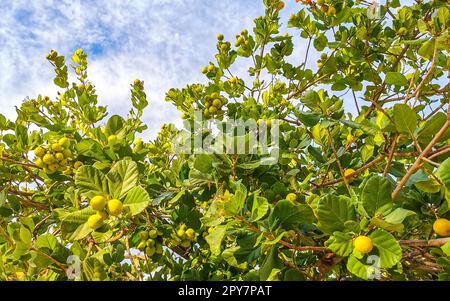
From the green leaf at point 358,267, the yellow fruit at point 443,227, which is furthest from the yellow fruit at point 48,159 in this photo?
the yellow fruit at point 443,227

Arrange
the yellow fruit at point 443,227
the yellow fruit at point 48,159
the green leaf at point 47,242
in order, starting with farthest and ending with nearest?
the yellow fruit at point 48,159 < the green leaf at point 47,242 < the yellow fruit at point 443,227

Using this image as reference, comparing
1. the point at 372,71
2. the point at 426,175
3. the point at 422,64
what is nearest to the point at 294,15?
the point at 372,71

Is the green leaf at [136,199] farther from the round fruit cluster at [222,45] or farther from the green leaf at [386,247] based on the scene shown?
the round fruit cluster at [222,45]

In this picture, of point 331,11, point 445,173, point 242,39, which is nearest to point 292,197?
point 445,173

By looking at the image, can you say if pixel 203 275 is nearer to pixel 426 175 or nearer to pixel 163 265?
pixel 163 265

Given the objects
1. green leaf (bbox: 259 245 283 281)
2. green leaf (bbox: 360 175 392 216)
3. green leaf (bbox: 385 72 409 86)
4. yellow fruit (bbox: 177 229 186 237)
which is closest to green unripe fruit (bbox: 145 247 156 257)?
yellow fruit (bbox: 177 229 186 237)

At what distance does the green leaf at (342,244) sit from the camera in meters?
1.13

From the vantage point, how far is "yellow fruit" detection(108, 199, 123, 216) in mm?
1179

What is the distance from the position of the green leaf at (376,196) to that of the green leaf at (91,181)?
0.91 metres

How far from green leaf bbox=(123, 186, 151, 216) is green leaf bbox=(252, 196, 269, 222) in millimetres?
380

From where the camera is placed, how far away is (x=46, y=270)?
1.45 metres

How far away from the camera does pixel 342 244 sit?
113 cm

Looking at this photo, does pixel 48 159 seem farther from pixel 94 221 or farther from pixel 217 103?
pixel 217 103
